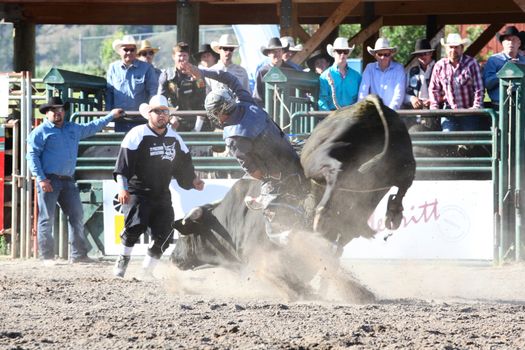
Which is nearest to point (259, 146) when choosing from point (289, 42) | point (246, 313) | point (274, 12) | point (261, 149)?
point (261, 149)

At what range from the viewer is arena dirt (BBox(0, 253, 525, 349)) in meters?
6.73

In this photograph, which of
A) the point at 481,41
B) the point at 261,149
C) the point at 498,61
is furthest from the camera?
the point at 481,41

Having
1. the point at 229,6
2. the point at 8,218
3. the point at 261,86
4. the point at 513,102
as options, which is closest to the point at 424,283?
the point at 513,102

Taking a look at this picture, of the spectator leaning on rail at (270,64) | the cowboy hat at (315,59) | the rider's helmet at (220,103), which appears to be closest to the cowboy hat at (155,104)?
the rider's helmet at (220,103)

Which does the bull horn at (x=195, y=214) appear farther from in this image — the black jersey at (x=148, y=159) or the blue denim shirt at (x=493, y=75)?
the blue denim shirt at (x=493, y=75)

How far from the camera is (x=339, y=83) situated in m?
12.8

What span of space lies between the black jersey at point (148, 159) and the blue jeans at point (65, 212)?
81.0 inches

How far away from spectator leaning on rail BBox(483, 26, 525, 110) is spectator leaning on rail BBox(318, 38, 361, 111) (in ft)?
4.87

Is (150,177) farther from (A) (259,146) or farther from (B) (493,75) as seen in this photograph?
(B) (493,75)

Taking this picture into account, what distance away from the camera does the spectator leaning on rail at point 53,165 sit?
12594 millimetres

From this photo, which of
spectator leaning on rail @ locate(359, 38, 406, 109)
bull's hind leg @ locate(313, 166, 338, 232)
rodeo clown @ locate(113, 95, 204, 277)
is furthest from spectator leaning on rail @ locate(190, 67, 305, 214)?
spectator leaning on rail @ locate(359, 38, 406, 109)

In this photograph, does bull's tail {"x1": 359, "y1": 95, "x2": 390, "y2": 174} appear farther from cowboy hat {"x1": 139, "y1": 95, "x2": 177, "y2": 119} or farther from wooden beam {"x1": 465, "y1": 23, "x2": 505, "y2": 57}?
wooden beam {"x1": 465, "y1": 23, "x2": 505, "y2": 57}

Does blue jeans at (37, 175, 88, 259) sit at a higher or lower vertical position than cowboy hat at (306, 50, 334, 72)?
lower

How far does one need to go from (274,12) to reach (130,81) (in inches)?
212
